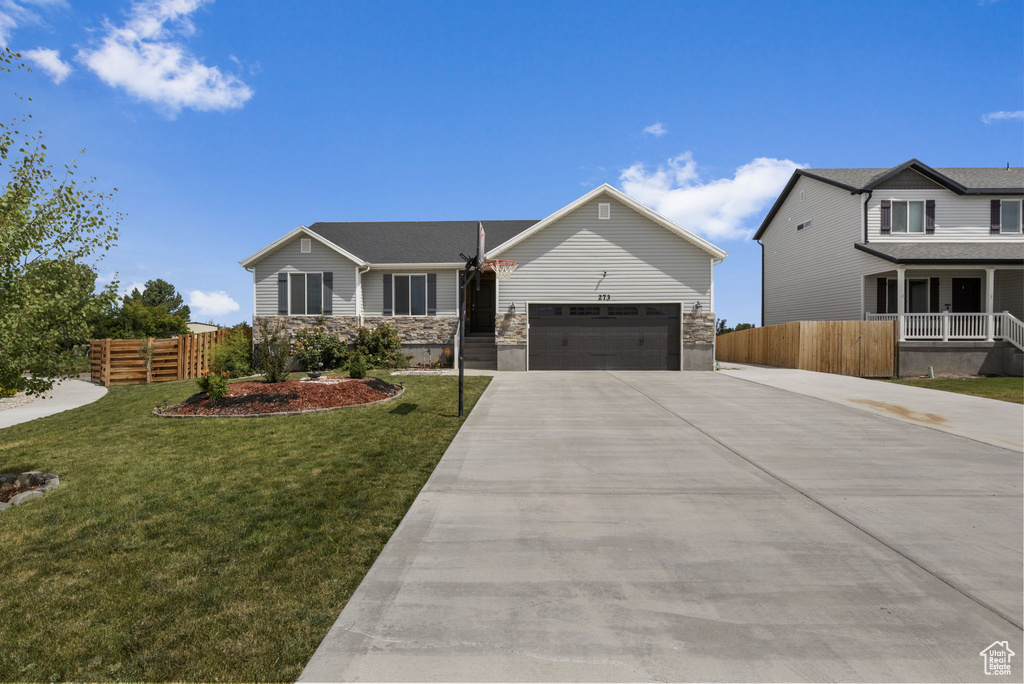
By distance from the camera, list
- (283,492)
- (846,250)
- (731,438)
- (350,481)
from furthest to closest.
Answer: (846,250) → (731,438) → (350,481) → (283,492)

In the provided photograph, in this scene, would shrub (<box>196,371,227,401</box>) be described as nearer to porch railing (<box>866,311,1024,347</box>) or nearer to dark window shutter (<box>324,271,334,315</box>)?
dark window shutter (<box>324,271,334,315</box>)

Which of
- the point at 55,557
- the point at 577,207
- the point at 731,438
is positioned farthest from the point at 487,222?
the point at 55,557

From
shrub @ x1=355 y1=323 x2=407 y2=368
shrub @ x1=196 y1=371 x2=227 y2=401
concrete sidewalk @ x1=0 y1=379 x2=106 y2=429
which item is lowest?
concrete sidewalk @ x1=0 y1=379 x2=106 y2=429

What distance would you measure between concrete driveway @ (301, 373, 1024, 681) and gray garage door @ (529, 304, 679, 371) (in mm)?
11240

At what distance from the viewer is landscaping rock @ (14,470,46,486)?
547cm

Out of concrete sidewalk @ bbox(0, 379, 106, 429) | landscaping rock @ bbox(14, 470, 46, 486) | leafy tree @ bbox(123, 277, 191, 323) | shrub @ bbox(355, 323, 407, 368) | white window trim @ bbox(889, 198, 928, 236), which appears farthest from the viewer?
leafy tree @ bbox(123, 277, 191, 323)

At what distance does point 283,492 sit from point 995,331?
25.4 m

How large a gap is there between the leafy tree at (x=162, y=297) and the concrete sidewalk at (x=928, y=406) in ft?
179

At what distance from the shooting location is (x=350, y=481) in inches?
210

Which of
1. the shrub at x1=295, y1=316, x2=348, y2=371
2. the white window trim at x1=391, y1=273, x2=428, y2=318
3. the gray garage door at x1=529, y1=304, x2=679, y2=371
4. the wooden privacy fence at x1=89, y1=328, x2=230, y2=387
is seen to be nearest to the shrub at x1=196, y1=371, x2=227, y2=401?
the wooden privacy fence at x1=89, y1=328, x2=230, y2=387

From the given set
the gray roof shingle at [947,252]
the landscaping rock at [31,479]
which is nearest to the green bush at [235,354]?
the landscaping rock at [31,479]

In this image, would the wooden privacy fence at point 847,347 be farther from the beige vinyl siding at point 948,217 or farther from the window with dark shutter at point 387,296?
the window with dark shutter at point 387,296

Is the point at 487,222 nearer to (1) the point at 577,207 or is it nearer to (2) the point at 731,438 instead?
(1) the point at 577,207

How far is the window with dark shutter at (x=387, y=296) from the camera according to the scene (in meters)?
19.9
